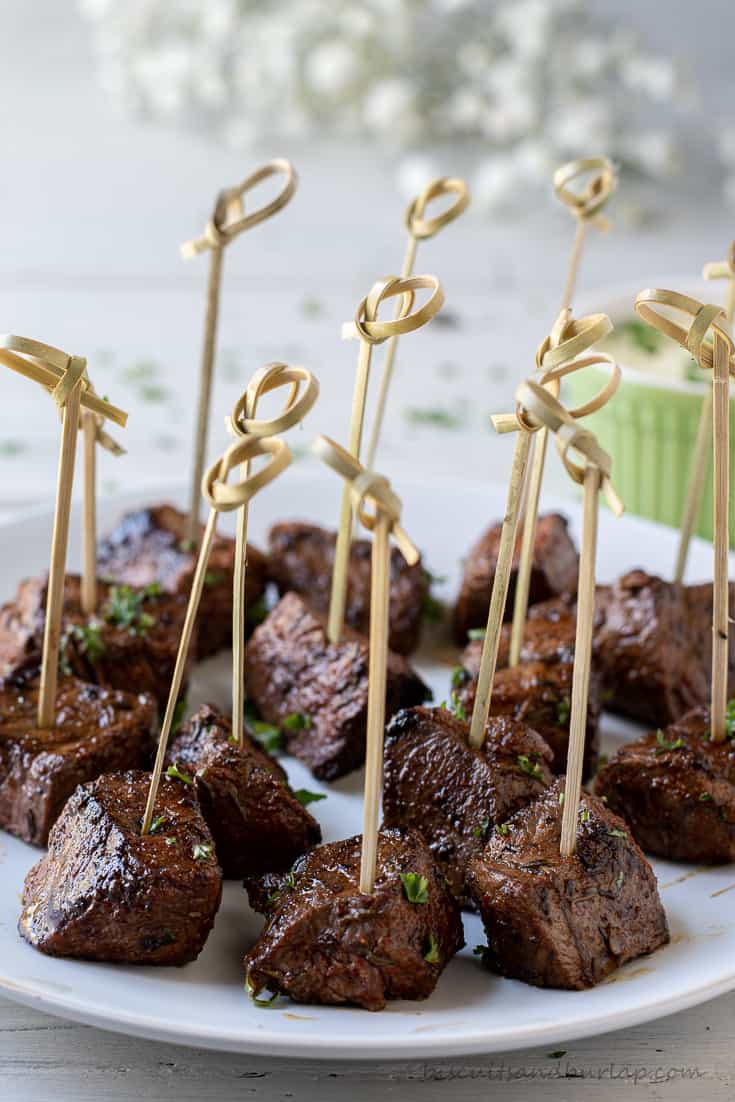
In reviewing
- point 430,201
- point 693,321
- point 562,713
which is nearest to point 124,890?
point 562,713

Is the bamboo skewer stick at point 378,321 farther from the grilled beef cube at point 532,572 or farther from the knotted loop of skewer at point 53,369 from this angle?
the grilled beef cube at point 532,572

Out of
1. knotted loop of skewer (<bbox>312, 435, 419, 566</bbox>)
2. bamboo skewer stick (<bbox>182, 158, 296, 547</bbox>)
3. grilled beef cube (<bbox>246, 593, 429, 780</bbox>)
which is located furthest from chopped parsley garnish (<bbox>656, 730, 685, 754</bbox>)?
bamboo skewer stick (<bbox>182, 158, 296, 547</bbox>)

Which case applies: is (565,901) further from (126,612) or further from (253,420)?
(126,612)

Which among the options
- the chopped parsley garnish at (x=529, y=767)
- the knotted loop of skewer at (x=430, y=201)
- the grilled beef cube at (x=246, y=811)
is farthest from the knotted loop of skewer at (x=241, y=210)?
the chopped parsley garnish at (x=529, y=767)

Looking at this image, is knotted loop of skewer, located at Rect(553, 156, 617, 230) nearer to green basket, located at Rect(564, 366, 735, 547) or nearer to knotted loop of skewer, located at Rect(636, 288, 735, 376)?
knotted loop of skewer, located at Rect(636, 288, 735, 376)

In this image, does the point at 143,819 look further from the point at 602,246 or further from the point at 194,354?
the point at 602,246
